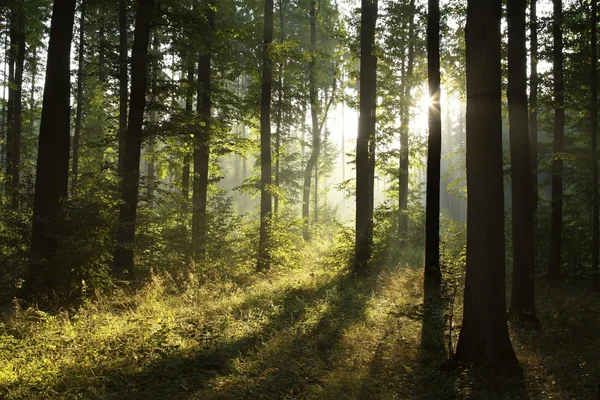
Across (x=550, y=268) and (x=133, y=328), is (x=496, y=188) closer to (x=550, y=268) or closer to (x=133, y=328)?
(x=133, y=328)

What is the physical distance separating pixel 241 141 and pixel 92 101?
13508 millimetres

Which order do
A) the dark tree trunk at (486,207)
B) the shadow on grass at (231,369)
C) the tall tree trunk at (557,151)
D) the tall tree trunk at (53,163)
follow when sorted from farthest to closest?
1. the tall tree trunk at (557,151)
2. the tall tree trunk at (53,163)
3. the dark tree trunk at (486,207)
4. the shadow on grass at (231,369)

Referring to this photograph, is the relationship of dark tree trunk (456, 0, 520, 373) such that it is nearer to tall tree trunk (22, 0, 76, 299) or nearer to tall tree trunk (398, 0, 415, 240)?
tall tree trunk (22, 0, 76, 299)

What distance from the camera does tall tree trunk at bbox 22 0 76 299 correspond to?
841 centimetres

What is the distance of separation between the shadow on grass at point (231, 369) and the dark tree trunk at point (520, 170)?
3.85 metres

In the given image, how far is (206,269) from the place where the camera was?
13.3m

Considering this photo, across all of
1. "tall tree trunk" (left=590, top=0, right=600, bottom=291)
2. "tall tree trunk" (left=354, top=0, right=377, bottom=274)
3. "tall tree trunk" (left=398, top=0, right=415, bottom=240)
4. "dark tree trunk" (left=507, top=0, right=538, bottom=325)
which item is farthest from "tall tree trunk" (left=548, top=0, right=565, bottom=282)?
"tall tree trunk" (left=398, top=0, right=415, bottom=240)

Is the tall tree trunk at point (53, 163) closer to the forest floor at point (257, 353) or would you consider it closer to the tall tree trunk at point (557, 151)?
the forest floor at point (257, 353)

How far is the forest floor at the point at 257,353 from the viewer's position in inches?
206

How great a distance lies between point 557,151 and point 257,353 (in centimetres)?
1282

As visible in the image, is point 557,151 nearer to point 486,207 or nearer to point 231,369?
point 486,207

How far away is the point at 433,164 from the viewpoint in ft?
37.4

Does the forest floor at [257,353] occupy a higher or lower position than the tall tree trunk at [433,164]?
lower

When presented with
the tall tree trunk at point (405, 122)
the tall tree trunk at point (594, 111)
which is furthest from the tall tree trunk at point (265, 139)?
the tall tree trunk at point (594, 111)
